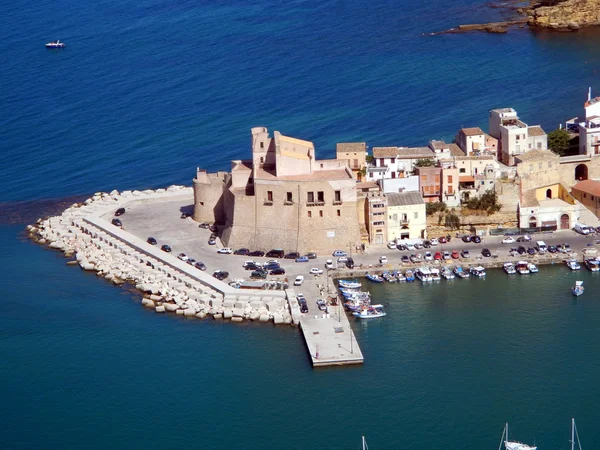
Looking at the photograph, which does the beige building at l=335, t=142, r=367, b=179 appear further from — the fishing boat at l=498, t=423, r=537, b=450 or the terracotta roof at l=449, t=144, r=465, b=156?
the fishing boat at l=498, t=423, r=537, b=450

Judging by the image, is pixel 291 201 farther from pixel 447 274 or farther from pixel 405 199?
pixel 447 274

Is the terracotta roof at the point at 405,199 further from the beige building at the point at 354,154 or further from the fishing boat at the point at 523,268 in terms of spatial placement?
the fishing boat at the point at 523,268

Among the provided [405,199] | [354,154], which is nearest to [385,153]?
[354,154]

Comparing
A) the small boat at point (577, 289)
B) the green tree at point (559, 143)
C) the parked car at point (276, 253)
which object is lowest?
the small boat at point (577, 289)

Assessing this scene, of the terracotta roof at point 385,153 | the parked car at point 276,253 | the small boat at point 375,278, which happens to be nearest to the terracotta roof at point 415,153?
the terracotta roof at point 385,153

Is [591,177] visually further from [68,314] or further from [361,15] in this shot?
[361,15]
